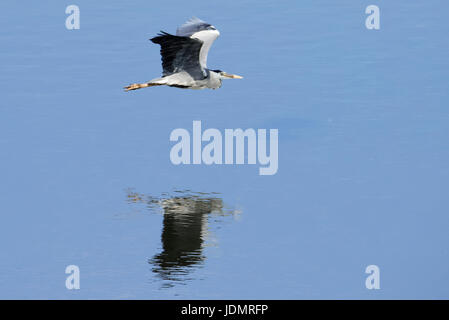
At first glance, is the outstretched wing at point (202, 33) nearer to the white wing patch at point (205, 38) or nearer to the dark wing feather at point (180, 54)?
the white wing patch at point (205, 38)

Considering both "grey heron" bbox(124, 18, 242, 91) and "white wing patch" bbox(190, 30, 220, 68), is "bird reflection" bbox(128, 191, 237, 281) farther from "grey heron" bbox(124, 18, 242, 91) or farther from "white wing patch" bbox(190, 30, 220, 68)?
"white wing patch" bbox(190, 30, 220, 68)

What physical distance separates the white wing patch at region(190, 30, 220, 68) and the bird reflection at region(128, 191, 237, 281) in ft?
14.0

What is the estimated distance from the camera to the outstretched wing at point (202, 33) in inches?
1558

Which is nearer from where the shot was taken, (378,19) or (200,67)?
(200,67)

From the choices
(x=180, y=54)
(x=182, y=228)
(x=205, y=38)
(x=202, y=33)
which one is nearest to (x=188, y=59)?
(x=180, y=54)

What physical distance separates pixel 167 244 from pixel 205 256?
1.44 meters

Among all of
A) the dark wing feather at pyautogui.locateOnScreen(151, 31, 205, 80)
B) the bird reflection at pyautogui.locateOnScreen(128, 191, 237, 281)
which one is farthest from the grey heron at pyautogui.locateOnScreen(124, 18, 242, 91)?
the bird reflection at pyautogui.locateOnScreen(128, 191, 237, 281)

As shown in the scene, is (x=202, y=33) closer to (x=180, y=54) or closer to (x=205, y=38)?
(x=205, y=38)

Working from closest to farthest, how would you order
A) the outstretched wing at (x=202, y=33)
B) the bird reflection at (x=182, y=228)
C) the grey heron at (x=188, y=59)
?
the bird reflection at (x=182, y=228) < the grey heron at (x=188, y=59) < the outstretched wing at (x=202, y=33)

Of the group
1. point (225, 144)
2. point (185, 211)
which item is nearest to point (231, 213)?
point (185, 211)

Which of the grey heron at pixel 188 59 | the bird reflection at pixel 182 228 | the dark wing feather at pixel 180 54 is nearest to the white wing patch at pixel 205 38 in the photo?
the grey heron at pixel 188 59

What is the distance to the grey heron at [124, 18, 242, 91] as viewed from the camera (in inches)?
1506
